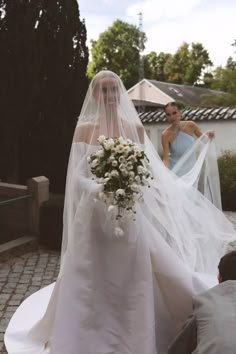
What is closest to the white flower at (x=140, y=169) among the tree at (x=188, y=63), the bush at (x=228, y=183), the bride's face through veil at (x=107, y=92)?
the bride's face through veil at (x=107, y=92)

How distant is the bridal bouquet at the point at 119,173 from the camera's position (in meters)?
3.14

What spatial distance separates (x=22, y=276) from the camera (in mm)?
5754

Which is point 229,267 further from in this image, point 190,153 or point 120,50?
point 120,50

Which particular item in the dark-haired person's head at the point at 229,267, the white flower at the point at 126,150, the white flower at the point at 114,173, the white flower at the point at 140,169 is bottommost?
the dark-haired person's head at the point at 229,267

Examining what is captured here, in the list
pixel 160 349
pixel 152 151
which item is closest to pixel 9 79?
pixel 152 151

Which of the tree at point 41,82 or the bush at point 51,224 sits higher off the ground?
the tree at point 41,82

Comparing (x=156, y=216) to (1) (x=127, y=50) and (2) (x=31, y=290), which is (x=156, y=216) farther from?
(1) (x=127, y=50)

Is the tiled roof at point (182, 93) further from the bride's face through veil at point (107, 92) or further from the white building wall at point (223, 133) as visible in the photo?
the bride's face through veil at point (107, 92)

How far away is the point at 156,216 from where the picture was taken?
3914mm

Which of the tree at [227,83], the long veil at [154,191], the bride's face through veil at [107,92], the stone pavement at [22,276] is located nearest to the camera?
the long veil at [154,191]

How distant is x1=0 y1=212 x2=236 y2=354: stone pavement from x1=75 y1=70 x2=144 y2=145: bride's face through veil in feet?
6.60

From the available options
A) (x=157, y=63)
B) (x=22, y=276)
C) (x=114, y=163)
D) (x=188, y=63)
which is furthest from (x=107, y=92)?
(x=157, y=63)

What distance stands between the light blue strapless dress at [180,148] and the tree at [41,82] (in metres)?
3.33

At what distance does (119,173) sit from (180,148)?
2.81 m
